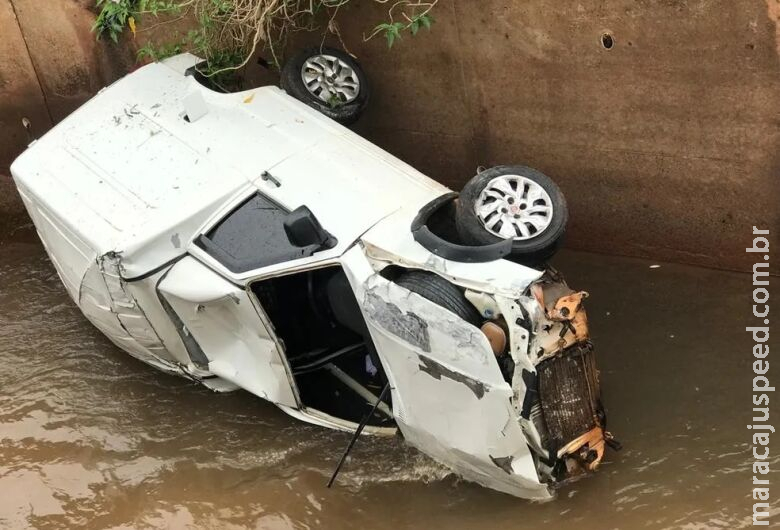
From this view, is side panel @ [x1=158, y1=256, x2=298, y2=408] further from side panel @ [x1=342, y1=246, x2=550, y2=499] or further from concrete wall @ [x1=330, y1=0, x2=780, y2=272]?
concrete wall @ [x1=330, y1=0, x2=780, y2=272]

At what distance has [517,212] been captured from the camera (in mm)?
4770

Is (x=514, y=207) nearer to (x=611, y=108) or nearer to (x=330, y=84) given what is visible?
(x=611, y=108)

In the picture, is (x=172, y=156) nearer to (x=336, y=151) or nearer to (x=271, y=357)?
(x=336, y=151)

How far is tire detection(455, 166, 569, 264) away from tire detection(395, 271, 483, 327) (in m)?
0.44

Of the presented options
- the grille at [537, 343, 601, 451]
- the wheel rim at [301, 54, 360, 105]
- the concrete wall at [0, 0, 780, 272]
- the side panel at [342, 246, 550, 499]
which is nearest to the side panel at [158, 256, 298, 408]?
the side panel at [342, 246, 550, 499]

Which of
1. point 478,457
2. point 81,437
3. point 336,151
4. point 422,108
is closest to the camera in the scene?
point 478,457

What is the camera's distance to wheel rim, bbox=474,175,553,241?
4.72m

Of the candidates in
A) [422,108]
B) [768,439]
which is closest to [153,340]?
[422,108]

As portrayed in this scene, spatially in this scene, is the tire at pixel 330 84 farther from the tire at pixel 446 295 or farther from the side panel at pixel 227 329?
the tire at pixel 446 295

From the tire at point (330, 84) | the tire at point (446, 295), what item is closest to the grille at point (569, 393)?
the tire at point (446, 295)

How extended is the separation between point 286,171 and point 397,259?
944mm

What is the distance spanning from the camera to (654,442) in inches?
194

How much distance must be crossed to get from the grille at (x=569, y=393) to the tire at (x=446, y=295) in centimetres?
41

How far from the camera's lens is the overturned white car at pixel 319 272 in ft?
13.8
